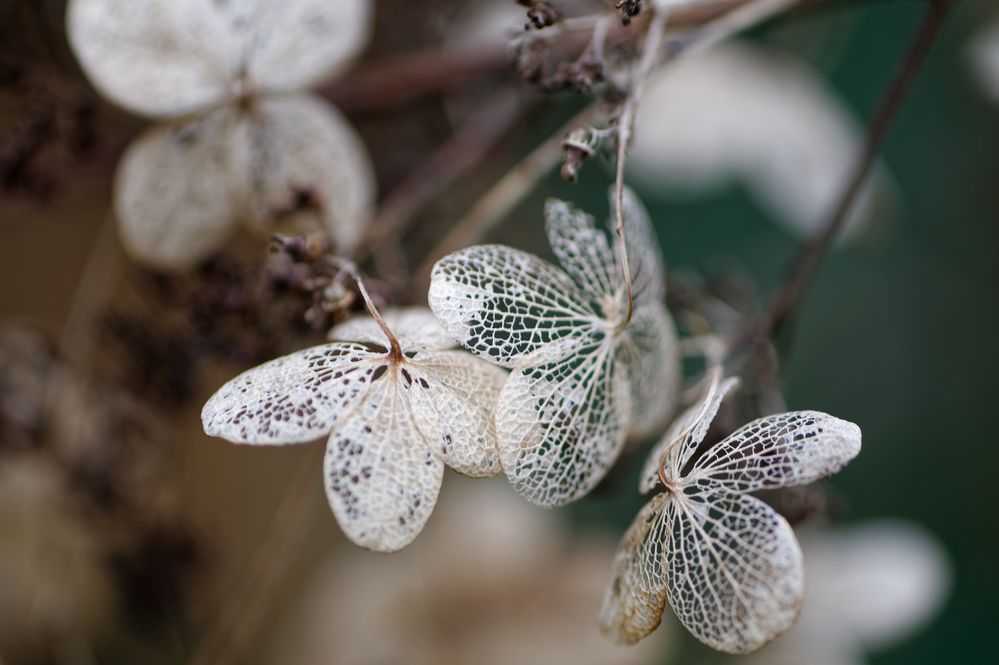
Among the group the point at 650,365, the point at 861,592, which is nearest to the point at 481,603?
the point at 861,592

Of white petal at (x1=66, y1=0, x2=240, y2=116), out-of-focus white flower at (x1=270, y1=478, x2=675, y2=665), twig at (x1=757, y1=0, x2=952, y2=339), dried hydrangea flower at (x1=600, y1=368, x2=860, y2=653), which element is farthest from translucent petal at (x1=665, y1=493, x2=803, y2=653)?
out-of-focus white flower at (x1=270, y1=478, x2=675, y2=665)

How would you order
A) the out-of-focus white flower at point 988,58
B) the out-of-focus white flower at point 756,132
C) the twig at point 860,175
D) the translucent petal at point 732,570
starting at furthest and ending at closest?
the out-of-focus white flower at point 756,132 < the out-of-focus white flower at point 988,58 < the twig at point 860,175 < the translucent petal at point 732,570

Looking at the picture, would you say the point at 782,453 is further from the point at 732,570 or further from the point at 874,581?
the point at 874,581

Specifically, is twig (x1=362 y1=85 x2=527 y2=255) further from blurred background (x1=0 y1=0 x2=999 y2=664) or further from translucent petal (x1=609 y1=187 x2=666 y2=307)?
translucent petal (x1=609 y1=187 x2=666 y2=307)

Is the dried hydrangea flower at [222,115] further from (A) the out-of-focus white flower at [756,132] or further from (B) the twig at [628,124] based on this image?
(A) the out-of-focus white flower at [756,132]

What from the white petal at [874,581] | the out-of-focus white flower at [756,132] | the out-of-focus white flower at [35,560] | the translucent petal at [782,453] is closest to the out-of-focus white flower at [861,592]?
the white petal at [874,581]
